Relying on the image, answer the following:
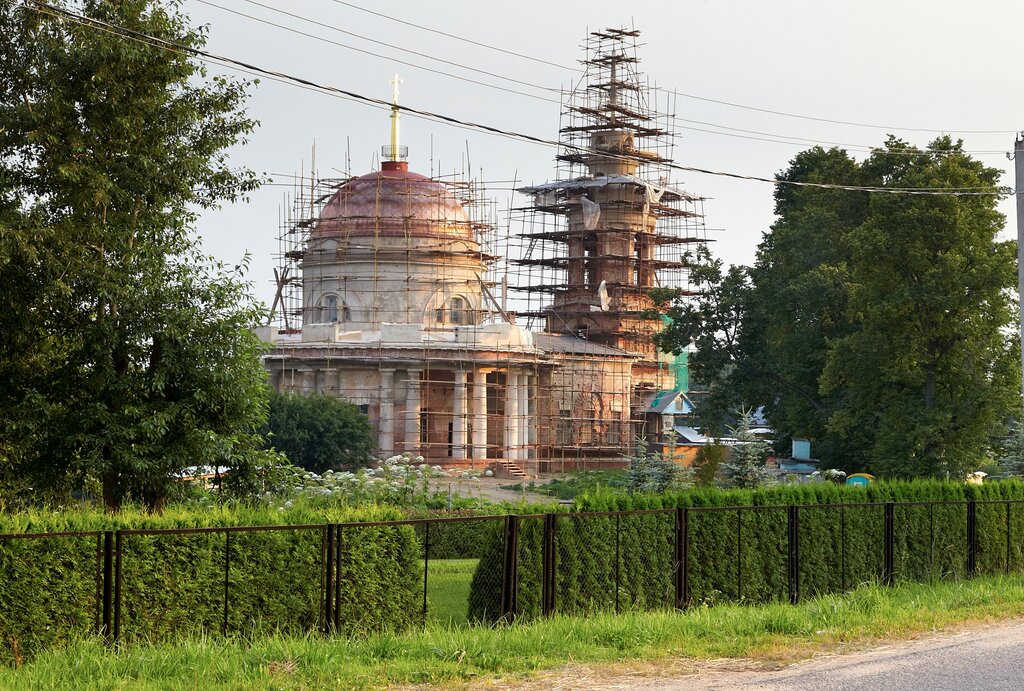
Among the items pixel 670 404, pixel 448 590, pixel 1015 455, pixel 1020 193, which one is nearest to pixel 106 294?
pixel 448 590

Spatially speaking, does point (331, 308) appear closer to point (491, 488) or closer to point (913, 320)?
point (491, 488)

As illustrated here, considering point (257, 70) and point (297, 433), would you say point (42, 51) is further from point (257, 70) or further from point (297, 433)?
point (297, 433)

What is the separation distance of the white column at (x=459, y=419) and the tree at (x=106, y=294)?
128ft

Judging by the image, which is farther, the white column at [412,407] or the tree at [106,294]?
the white column at [412,407]

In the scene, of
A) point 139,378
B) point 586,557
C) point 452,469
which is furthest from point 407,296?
point 586,557

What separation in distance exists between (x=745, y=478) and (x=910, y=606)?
50.7 ft

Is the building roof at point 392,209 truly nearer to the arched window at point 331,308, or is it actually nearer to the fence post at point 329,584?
the arched window at point 331,308

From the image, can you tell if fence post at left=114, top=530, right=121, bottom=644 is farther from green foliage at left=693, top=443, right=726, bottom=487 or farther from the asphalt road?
green foliage at left=693, top=443, right=726, bottom=487

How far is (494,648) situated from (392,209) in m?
51.9

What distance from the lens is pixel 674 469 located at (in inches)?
1345

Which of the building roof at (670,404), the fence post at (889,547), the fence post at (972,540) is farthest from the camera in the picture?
the building roof at (670,404)

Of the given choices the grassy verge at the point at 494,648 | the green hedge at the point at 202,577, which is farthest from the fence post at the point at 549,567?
the green hedge at the point at 202,577

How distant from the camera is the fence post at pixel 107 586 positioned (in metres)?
13.5

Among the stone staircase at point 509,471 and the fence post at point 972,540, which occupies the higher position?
the fence post at point 972,540
